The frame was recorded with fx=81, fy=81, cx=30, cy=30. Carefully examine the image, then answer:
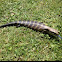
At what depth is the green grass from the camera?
4.48 metres

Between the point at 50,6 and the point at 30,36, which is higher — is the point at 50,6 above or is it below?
above

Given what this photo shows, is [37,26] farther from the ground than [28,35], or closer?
farther from the ground

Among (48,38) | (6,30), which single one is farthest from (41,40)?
(6,30)

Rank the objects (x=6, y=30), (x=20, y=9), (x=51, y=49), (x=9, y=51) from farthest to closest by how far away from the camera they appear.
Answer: (x=20, y=9), (x=6, y=30), (x=51, y=49), (x=9, y=51)

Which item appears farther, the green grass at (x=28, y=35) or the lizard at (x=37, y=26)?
the lizard at (x=37, y=26)

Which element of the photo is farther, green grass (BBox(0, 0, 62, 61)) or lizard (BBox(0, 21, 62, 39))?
lizard (BBox(0, 21, 62, 39))

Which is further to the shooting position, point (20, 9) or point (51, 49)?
point (20, 9)

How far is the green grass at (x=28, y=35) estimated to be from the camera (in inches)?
176

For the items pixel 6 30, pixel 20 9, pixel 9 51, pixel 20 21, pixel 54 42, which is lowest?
pixel 9 51

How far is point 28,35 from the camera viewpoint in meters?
5.07

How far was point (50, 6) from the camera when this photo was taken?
680 centimetres

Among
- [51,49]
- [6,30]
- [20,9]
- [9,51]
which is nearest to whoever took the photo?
[9,51]

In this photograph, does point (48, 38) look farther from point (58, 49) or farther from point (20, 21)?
point (20, 21)

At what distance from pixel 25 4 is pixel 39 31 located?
8.73 feet
